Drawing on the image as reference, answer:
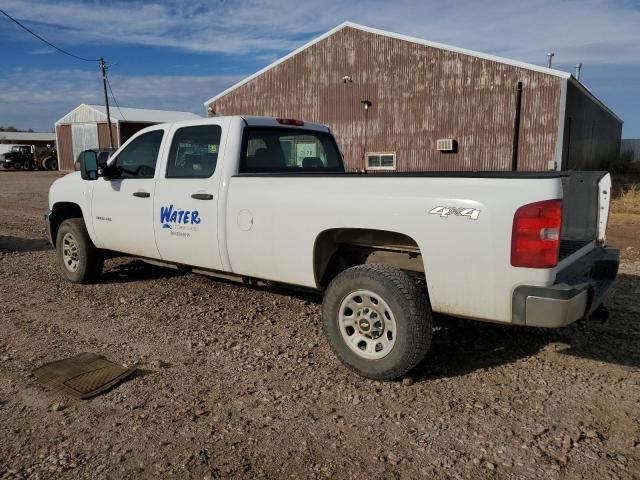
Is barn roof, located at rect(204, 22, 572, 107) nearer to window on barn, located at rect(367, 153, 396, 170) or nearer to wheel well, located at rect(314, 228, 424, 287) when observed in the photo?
window on barn, located at rect(367, 153, 396, 170)

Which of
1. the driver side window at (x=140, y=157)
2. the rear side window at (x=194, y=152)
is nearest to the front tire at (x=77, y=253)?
Result: the driver side window at (x=140, y=157)

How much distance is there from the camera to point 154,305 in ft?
19.0

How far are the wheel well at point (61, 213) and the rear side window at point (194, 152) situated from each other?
2.18 m

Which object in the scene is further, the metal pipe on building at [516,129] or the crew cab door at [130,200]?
the metal pipe on building at [516,129]

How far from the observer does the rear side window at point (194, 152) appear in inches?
199

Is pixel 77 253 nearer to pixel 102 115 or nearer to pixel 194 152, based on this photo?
pixel 194 152

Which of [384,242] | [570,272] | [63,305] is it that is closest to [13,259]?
[63,305]

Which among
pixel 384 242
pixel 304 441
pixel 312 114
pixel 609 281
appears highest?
pixel 312 114

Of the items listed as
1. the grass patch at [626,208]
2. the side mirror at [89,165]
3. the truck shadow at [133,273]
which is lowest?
the truck shadow at [133,273]

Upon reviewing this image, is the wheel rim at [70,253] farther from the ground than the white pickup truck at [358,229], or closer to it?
closer to it

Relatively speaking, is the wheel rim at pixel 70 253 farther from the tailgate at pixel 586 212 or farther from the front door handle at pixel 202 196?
the tailgate at pixel 586 212

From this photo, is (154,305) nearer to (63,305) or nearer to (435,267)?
(63,305)

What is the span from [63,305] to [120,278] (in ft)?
3.69

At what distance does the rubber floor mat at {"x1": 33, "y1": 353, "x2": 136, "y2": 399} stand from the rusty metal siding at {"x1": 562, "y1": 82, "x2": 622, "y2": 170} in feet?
53.9
